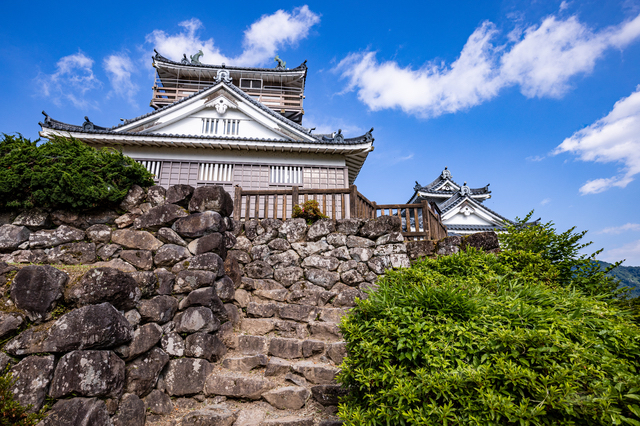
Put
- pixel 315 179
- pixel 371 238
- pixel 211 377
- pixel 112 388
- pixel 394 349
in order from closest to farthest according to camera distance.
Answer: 1. pixel 394 349
2. pixel 112 388
3. pixel 211 377
4. pixel 371 238
5. pixel 315 179

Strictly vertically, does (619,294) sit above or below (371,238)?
below

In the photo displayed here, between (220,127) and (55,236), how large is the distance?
934cm

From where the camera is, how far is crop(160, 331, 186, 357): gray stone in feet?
14.8

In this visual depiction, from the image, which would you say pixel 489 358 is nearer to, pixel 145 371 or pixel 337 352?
pixel 337 352

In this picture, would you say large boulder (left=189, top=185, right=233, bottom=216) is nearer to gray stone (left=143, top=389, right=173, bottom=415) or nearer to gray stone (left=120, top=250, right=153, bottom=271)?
gray stone (left=120, top=250, right=153, bottom=271)

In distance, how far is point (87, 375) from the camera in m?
3.33

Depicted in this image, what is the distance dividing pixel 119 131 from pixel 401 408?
1290 centimetres

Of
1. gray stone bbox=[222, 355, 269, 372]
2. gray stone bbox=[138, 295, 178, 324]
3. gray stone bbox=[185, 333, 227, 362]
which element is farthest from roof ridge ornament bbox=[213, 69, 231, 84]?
Answer: gray stone bbox=[222, 355, 269, 372]

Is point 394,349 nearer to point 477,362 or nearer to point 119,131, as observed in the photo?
point 477,362

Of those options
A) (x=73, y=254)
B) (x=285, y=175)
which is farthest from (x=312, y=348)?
(x=285, y=175)

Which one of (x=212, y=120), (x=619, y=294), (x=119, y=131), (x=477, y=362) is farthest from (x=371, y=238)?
(x=119, y=131)

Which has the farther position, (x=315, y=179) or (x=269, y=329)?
(x=315, y=179)

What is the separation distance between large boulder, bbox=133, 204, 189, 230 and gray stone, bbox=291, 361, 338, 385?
3.08 m

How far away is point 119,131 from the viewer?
11.6 m
